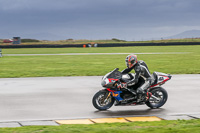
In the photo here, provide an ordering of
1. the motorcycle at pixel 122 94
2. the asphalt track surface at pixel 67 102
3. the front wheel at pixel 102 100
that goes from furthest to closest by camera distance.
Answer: the front wheel at pixel 102 100, the motorcycle at pixel 122 94, the asphalt track surface at pixel 67 102

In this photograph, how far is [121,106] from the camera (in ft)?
32.5

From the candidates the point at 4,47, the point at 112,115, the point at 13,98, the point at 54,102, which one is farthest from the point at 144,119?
the point at 4,47

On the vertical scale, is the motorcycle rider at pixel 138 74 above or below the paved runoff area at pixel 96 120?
above

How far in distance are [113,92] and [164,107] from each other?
4.91 ft

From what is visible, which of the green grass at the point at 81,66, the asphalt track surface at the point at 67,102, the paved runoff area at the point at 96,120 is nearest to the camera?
the paved runoff area at the point at 96,120

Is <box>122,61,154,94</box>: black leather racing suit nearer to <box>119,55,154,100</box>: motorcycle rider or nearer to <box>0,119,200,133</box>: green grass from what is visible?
<box>119,55,154,100</box>: motorcycle rider

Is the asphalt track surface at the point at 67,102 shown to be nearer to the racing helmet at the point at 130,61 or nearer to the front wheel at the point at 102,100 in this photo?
the front wheel at the point at 102,100

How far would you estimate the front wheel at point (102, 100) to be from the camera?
9141 mm

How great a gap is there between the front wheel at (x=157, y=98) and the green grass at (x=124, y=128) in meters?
1.96

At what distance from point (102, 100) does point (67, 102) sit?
152 centimetres

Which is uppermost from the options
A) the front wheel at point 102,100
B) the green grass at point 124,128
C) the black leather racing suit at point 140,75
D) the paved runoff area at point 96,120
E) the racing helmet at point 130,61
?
the racing helmet at point 130,61

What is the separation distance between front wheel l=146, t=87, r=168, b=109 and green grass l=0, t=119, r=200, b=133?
1.96m

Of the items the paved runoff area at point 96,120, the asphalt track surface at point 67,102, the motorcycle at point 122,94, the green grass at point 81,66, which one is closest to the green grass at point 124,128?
the paved runoff area at point 96,120

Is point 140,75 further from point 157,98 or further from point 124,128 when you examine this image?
point 124,128
